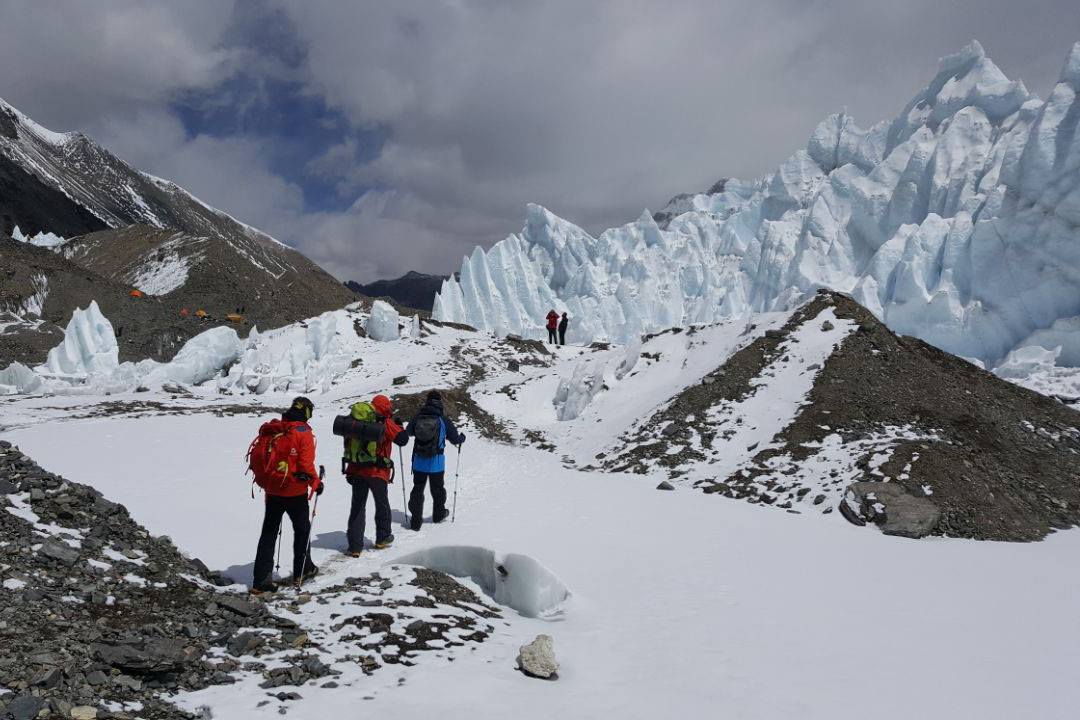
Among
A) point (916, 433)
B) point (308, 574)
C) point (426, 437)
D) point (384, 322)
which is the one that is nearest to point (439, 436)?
point (426, 437)

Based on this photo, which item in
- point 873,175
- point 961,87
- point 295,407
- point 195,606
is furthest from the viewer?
point 873,175

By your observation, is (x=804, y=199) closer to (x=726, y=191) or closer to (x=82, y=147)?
(x=726, y=191)

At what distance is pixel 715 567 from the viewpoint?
293 inches

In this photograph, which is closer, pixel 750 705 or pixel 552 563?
pixel 750 705

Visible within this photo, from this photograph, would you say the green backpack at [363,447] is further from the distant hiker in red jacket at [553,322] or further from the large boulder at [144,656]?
the distant hiker in red jacket at [553,322]

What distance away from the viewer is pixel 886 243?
1538 inches

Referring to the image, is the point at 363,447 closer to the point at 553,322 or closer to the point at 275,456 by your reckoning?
the point at 275,456

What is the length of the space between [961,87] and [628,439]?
45.4 m

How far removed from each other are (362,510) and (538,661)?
13.4ft

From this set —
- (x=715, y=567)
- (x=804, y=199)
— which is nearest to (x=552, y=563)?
(x=715, y=567)

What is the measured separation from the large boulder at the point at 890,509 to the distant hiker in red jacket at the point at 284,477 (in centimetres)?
915

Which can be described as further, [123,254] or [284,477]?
[123,254]

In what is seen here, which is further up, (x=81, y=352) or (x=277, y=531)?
(x=81, y=352)

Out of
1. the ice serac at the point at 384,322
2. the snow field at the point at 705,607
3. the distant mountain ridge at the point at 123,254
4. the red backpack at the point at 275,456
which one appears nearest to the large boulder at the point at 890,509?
the snow field at the point at 705,607
